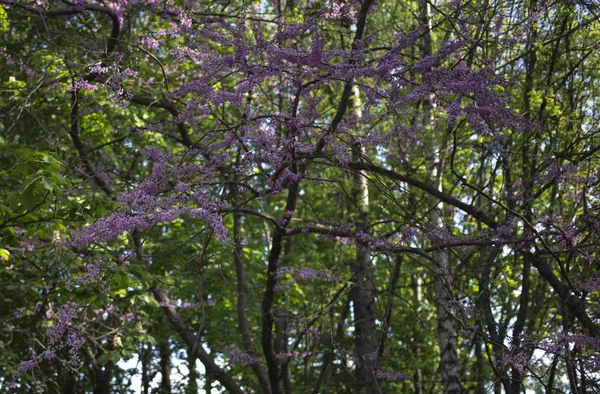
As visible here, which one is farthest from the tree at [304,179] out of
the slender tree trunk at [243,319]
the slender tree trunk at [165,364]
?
the slender tree trunk at [165,364]

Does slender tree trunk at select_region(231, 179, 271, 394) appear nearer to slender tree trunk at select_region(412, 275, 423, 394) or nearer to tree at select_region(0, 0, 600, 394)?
tree at select_region(0, 0, 600, 394)

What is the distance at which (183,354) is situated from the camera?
56.2 feet

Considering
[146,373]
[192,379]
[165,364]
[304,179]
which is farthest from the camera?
[165,364]

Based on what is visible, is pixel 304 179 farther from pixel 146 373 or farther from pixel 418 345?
pixel 146 373

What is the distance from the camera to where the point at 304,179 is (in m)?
6.26

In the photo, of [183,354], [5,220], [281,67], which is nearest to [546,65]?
[281,67]

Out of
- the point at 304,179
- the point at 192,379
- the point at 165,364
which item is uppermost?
the point at 165,364

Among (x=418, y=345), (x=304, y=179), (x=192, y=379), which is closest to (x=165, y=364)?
(x=192, y=379)

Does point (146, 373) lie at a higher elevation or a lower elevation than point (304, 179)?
higher

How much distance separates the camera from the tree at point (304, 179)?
5.37 m

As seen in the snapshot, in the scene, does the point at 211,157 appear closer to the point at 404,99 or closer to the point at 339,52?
the point at 339,52

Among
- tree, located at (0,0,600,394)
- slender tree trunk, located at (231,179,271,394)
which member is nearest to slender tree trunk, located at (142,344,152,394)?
tree, located at (0,0,600,394)

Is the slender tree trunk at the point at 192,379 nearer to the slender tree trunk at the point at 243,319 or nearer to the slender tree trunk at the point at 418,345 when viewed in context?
the slender tree trunk at the point at 243,319

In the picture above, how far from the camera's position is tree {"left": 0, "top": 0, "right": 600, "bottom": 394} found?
5.37 m
